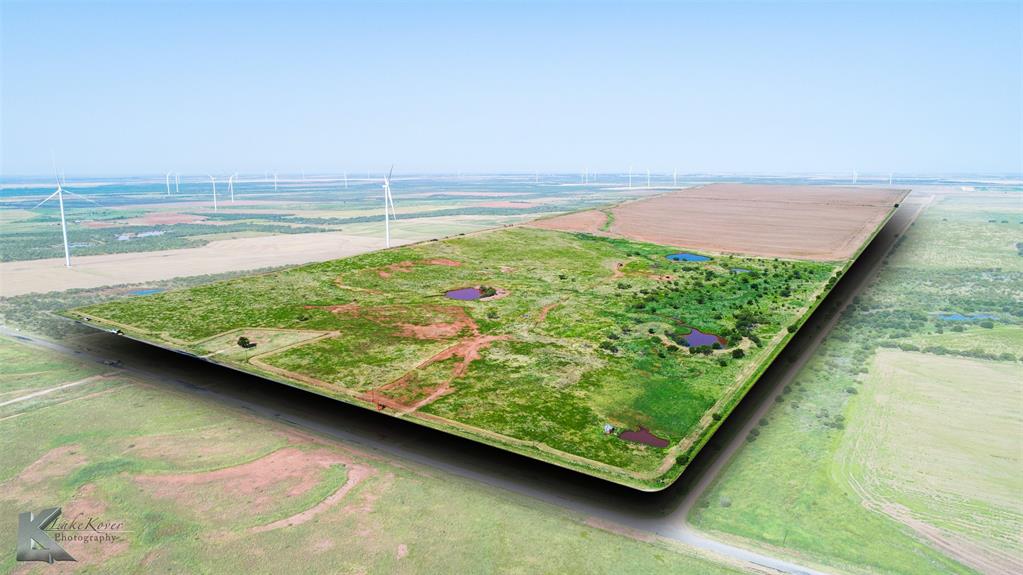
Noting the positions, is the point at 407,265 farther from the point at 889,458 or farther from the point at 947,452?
the point at 947,452

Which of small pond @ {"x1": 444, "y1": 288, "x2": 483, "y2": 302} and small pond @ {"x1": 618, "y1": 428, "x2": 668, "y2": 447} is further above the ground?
small pond @ {"x1": 444, "y1": 288, "x2": 483, "y2": 302}

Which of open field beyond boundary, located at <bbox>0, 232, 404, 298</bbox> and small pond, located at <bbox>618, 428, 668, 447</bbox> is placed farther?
open field beyond boundary, located at <bbox>0, 232, 404, 298</bbox>

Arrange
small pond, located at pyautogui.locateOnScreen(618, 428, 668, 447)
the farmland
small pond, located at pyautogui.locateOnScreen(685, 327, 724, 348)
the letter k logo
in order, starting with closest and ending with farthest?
the letter k logo
small pond, located at pyautogui.locateOnScreen(618, 428, 668, 447)
the farmland
small pond, located at pyautogui.locateOnScreen(685, 327, 724, 348)

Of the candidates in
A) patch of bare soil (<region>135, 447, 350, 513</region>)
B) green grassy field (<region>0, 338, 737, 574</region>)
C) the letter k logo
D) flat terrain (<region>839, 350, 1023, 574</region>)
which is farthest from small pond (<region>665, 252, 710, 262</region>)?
the letter k logo

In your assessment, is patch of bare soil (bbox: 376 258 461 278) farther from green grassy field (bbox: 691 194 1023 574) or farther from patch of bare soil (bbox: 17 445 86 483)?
green grassy field (bbox: 691 194 1023 574)

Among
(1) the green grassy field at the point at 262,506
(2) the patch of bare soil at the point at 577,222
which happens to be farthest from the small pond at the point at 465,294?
(2) the patch of bare soil at the point at 577,222

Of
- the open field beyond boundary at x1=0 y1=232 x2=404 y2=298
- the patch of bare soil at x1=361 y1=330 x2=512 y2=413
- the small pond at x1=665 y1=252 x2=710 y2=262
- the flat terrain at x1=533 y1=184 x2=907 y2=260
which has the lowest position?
the patch of bare soil at x1=361 y1=330 x2=512 y2=413
